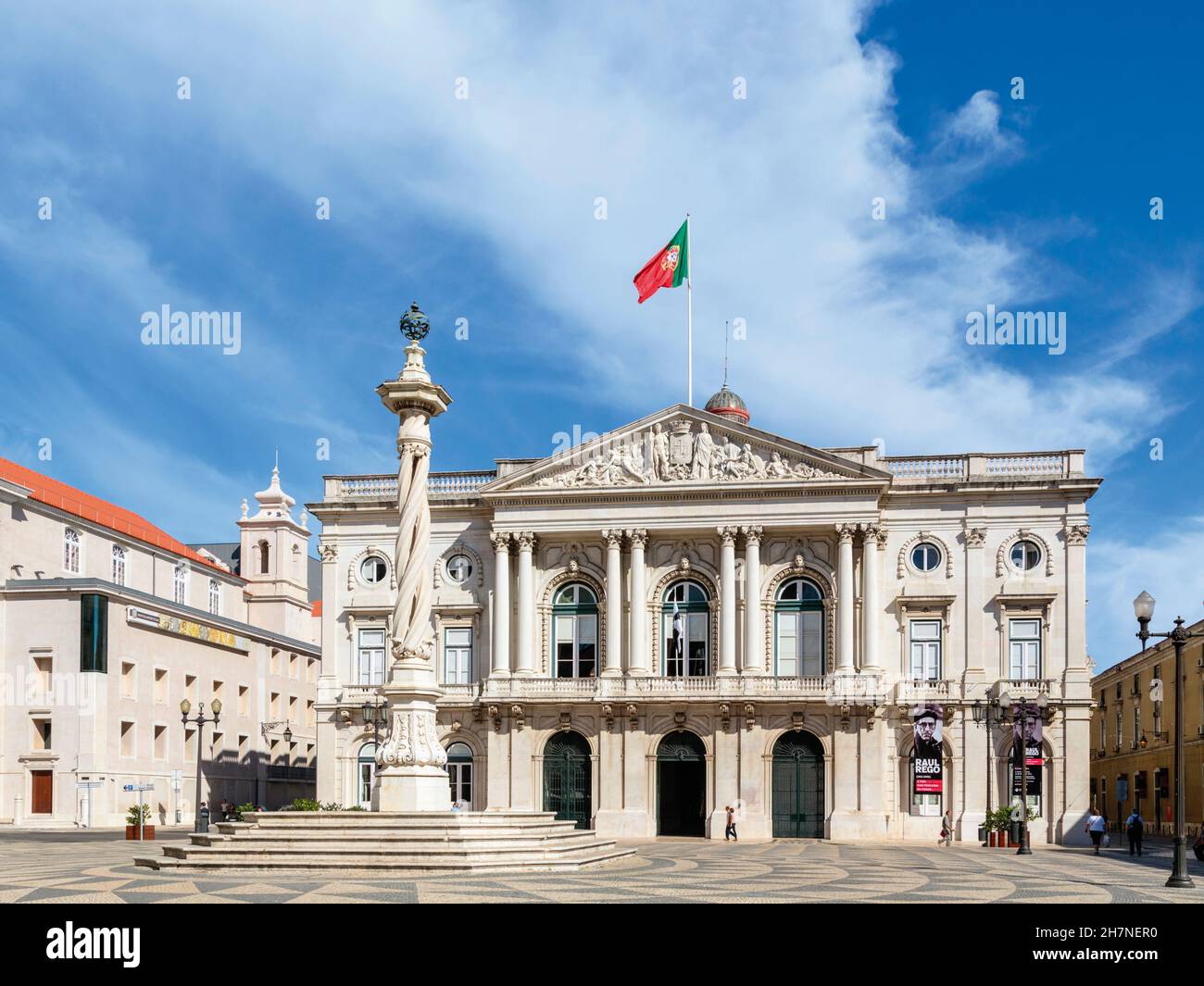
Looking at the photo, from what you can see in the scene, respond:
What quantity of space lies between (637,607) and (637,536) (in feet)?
9.16

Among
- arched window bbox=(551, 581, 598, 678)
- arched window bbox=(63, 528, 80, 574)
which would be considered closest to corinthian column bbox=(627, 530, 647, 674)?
arched window bbox=(551, 581, 598, 678)

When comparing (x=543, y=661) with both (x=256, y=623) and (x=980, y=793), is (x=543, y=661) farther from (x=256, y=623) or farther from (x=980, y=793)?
(x=256, y=623)

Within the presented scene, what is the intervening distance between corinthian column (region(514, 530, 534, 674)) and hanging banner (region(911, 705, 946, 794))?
15007mm

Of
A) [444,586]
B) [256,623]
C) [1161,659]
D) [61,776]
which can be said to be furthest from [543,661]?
[256,623]

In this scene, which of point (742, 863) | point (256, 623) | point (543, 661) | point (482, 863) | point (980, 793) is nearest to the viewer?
point (482, 863)

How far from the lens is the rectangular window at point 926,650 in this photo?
53500 millimetres

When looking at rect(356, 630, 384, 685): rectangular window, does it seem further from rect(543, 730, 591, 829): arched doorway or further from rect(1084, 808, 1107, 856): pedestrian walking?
rect(1084, 808, 1107, 856): pedestrian walking

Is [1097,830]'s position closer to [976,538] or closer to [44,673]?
[976,538]


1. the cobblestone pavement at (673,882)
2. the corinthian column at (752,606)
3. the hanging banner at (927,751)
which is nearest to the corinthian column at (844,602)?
the corinthian column at (752,606)

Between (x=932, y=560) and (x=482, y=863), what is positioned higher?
(x=932, y=560)

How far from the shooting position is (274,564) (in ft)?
302

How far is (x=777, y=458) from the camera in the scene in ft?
176

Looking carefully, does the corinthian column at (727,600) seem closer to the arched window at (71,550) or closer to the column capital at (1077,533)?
the column capital at (1077,533)
